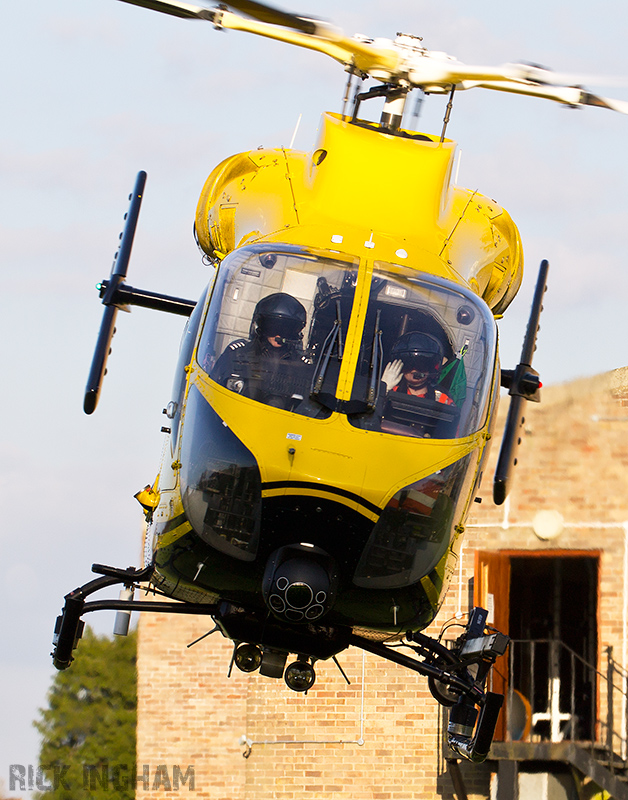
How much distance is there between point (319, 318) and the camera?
21.4ft

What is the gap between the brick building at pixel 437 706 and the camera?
1422cm

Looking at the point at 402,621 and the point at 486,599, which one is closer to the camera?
the point at 402,621

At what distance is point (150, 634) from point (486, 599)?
4.05 m

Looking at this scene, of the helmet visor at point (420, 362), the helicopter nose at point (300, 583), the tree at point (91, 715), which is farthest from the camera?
the tree at point (91, 715)

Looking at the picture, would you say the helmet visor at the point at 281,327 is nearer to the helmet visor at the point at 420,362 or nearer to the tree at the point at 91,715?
the helmet visor at the point at 420,362

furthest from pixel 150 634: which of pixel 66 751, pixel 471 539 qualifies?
pixel 66 751

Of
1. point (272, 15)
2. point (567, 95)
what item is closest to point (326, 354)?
point (272, 15)

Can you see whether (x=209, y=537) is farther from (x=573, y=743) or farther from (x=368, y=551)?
(x=573, y=743)

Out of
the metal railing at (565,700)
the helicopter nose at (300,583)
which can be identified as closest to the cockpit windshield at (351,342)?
the helicopter nose at (300,583)

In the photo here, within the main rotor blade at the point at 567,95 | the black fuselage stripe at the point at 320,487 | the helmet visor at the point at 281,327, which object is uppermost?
the main rotor blade at the point at 567,95

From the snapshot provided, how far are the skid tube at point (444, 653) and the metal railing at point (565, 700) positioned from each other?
20.0 ft

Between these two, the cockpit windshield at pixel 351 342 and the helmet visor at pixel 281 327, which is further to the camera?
the helmet visor at pixel 281 327

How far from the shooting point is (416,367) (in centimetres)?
650

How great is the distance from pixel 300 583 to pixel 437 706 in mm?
9192
